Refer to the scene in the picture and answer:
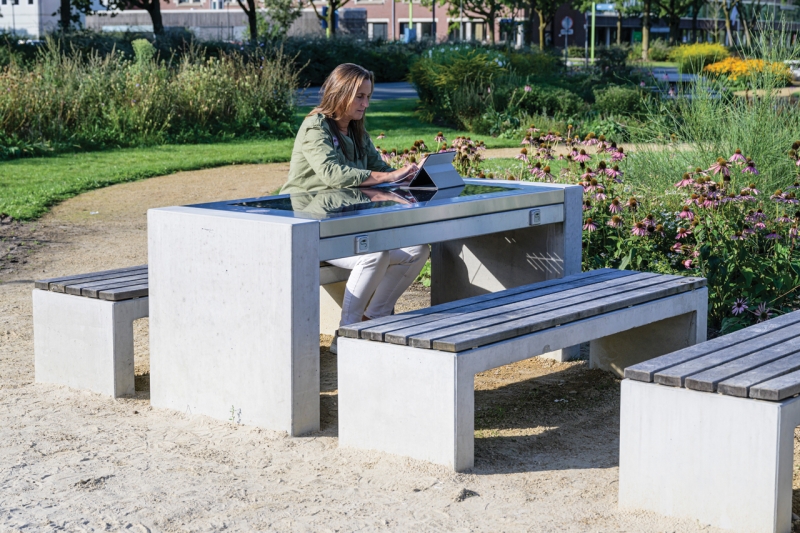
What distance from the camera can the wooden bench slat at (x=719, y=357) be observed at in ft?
10.3

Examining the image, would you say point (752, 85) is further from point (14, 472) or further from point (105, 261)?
point (14, 472)

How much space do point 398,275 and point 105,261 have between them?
3.49 m

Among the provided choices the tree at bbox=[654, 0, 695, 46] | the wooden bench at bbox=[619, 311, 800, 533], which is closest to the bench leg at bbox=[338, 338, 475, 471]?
the wooden bench at bbox=[619, 311, 800, 533]

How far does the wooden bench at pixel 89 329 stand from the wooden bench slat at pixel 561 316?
1.58m

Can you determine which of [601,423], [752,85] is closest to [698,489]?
[601,423]

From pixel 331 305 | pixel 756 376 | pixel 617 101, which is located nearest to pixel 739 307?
pixel 331 305

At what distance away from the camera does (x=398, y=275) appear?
4855mm

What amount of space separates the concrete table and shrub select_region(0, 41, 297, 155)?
1011 cm

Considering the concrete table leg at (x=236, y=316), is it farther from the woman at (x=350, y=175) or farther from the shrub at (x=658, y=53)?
→ the shrub at (x=658, y=53)

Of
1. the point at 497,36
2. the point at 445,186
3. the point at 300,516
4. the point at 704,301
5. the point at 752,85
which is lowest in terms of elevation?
the point at 300,516

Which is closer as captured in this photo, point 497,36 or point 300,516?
point 300,516

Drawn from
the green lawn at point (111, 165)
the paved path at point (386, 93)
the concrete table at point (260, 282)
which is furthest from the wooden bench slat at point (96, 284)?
the paved path at point (386, 93)

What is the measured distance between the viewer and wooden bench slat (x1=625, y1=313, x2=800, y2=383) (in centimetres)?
322

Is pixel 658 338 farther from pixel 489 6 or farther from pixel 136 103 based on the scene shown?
pixel 489 6
